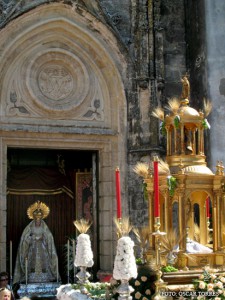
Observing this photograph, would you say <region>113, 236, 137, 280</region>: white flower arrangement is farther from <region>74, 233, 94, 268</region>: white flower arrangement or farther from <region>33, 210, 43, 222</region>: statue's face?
<region>33, 210, 43, 222</region>: statue's face

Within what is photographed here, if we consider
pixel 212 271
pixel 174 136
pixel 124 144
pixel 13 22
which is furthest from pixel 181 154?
pixel 13 22

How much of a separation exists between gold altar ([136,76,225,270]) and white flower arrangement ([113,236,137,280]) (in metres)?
1.44

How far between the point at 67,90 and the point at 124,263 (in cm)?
831

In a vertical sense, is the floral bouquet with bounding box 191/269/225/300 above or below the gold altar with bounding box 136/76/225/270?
below

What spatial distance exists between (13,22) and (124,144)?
148 inches

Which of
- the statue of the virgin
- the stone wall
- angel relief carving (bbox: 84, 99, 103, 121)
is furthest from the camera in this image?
angel relief carving (bbox: 84, 99, 103, 121)

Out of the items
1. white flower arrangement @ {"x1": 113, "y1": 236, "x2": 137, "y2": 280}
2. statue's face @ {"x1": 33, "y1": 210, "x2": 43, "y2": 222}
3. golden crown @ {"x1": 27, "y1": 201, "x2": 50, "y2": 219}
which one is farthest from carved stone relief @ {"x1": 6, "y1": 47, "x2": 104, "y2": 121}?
white flower arrangement @ {"x1": 113, "y1": 236, "x2": 137, "y2": 280}

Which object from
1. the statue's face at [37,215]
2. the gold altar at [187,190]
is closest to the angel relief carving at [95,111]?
the statue's face at [37,215]

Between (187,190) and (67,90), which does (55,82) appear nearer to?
(67,90)

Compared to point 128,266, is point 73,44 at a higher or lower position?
higher

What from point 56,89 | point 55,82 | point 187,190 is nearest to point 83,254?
point 187,190

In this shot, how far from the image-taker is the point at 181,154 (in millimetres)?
9336

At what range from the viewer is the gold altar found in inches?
344

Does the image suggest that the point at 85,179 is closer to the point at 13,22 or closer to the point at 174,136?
the point at 13,22
